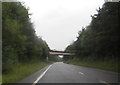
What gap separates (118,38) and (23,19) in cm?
1463

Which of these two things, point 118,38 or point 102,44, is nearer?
point 118,38

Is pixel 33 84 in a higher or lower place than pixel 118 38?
lower

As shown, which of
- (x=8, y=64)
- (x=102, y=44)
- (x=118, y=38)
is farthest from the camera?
(x=102, y=44)

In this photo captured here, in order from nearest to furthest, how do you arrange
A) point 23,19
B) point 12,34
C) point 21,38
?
point 12,34 → point 21,38 → point 23,19

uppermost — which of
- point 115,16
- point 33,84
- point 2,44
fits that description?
point 115,16

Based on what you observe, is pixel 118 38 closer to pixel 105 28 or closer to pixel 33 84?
pixel 105 28

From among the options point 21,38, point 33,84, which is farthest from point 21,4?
point 33,84

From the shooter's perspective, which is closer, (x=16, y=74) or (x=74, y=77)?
(x=74, y=77)

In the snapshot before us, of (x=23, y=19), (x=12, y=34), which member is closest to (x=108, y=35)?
(x=23, y=19)

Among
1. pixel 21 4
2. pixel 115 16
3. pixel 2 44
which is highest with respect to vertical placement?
pixel 21 4

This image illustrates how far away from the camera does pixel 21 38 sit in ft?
81.9

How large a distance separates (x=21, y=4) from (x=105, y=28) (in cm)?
1363

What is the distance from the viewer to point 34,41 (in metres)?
41.1

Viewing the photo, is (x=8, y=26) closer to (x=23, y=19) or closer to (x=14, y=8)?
(x=14, y=8)
